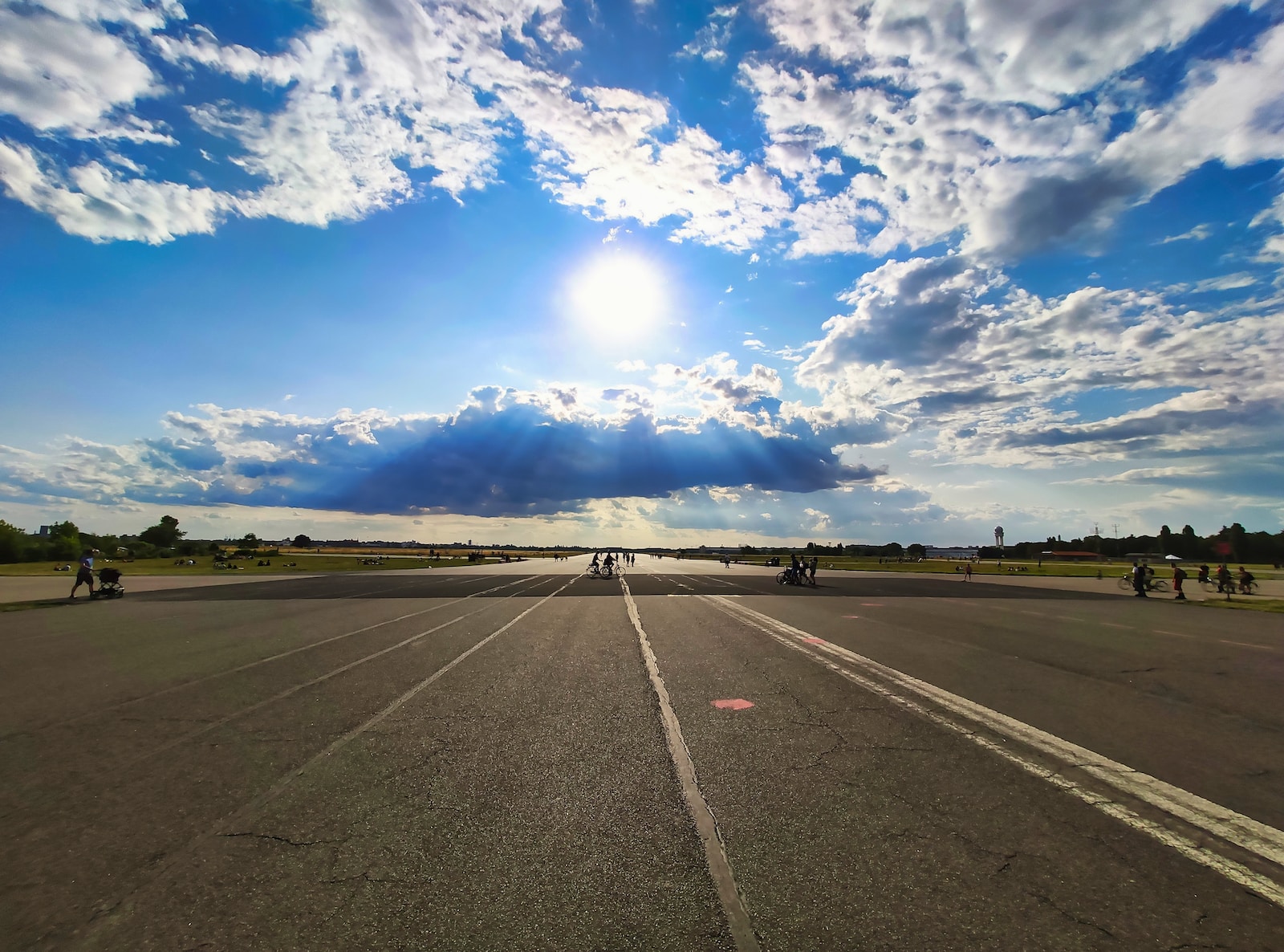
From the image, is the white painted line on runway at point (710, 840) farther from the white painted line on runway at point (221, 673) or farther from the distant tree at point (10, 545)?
the distant tree at point (10, 545)

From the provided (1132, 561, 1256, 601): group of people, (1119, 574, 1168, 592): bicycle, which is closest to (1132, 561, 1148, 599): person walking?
(1132, 561, 1256, 601): group of people

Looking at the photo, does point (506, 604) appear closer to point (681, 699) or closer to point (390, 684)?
point (390, 684)

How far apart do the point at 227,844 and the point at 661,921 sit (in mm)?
3290

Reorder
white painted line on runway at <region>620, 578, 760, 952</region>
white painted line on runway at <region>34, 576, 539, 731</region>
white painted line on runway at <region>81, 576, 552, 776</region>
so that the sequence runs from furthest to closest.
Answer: white painted line on runway at <region>34, 576, 539, 731</region> < white painted line on runway at <region>81, 576, 552, 776</region> < white painted line on runway at <region>620, 578, 760, 952</region>

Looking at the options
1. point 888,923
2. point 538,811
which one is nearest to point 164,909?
point 538,811

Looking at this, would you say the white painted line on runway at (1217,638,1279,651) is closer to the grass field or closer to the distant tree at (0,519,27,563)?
the grass field

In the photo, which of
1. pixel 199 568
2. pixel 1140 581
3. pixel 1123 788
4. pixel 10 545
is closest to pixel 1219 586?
pixel 1140 581

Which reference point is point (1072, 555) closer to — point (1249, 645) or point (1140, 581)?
point (1140, 581)

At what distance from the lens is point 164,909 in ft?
12.7

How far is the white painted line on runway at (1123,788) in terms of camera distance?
14.8ft

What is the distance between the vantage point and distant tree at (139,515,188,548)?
15712cm

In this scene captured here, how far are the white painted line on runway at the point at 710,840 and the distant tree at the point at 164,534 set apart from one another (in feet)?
608

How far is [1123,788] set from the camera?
585cm

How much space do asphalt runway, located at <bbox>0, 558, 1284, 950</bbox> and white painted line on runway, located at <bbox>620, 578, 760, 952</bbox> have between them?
3cm
